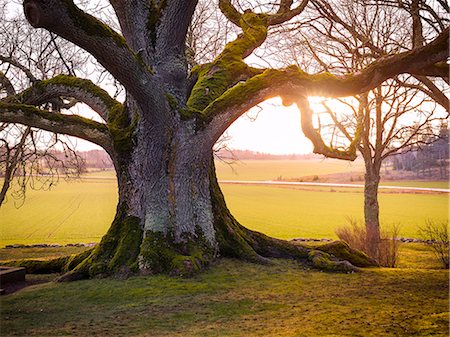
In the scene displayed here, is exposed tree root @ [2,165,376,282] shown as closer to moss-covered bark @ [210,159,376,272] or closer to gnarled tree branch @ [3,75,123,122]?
moss-covered bark @ [210,159,376,272]

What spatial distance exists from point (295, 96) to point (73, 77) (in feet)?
17.7

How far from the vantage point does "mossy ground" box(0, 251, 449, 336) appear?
227 inches

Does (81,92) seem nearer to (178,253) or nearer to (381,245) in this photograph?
(178,253)

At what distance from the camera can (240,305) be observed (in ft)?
22.7

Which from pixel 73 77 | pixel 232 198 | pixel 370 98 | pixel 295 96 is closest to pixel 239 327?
pixel 295 96

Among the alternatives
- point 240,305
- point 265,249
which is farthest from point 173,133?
point 240,305

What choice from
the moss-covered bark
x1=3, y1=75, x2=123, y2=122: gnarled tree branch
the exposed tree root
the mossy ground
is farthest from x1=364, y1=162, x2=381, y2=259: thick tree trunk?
x1=3, y1=75, x2=123, y2=122: gnarled tree branch

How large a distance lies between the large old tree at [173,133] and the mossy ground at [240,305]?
23.5 inches

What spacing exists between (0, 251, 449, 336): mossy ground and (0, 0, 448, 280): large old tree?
0.60 m

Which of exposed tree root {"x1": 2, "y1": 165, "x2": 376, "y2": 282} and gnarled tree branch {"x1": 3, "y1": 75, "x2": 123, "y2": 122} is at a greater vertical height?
gnarled tree branch {"x1": 3, "y1": 75, "x2": 123, "y2": 122}

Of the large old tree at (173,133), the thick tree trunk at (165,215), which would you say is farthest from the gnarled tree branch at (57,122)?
the thick tree trunk at (165,215)

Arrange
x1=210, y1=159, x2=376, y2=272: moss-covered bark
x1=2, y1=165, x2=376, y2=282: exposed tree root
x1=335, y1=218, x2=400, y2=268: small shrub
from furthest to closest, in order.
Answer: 1. x1=335, y1=218, x2=400, y2=268: small shrub
2. x1=210, y1=159, x2=376, y2=272: moss-covered bark
3. x1=2, y1=165, x2=376, y2=282: exposed tree root

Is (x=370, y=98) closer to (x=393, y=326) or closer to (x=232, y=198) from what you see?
(x=393, y=326)

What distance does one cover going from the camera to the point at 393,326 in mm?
5727
